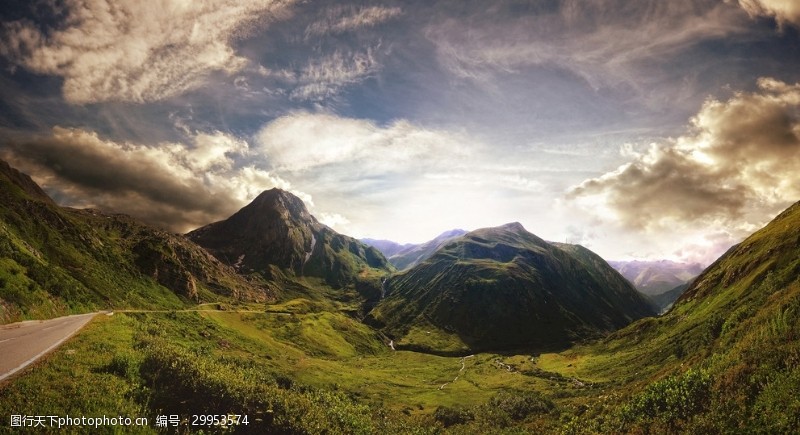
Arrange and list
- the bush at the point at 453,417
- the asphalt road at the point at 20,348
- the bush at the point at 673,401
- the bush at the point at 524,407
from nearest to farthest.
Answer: the asphalt road at the point at 20,348 → the bush at the point at 673,401 → the bush at the point at 524,407 → the bush at the point at 453,417

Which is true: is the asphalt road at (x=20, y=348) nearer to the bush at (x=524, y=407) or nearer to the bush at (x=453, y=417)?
the bush at (x=453, y=417)

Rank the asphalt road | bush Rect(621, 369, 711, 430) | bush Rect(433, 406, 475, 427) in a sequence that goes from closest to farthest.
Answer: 1. the asphalt road
2. bush Rect(621, 369, 711, 430)
3. bush Rect(433, 406, 475, 427)

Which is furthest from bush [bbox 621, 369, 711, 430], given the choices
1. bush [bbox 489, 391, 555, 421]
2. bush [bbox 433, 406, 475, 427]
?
bush [bbox 433, 406, 475, 427]

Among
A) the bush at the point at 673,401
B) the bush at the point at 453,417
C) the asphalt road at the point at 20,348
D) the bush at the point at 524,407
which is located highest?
the asphalt road at the point at 20,348

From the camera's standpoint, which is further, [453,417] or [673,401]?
[453,417]

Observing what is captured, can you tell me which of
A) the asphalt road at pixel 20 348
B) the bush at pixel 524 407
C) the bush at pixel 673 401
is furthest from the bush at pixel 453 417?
the asphalt road at pixel 20 348

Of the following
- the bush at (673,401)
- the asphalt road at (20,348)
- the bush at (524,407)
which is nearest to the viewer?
the asphalt road at (20,348)

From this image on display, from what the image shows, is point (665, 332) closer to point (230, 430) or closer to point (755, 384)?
point (755, 384)

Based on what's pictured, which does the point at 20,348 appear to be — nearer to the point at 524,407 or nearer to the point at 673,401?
the point at 673,401

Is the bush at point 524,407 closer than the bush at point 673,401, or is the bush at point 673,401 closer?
the bush at point 673,401

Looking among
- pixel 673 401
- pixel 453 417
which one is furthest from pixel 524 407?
pixel 673 401

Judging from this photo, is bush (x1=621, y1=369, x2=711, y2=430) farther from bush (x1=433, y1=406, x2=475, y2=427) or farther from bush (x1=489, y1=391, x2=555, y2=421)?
bush (x1=433, y1=406, x2=475, y2=427)

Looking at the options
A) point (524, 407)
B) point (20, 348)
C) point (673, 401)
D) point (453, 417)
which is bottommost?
point (453, 417)

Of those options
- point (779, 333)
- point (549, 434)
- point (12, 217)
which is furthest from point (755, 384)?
point (12, 217)
